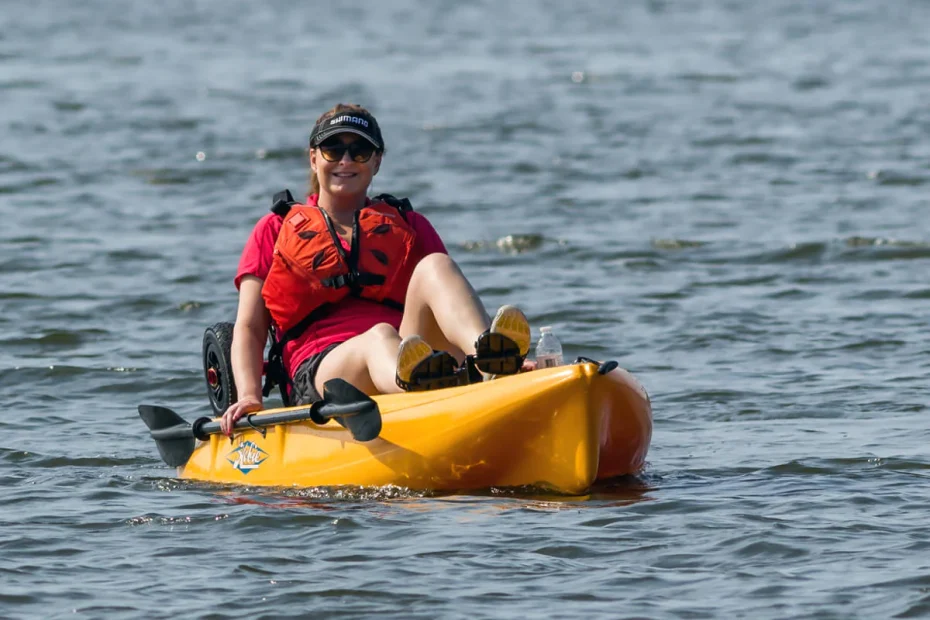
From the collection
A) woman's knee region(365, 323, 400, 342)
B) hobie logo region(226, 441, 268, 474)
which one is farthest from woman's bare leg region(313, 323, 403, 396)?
hobie logo region(226, 441, 268, 474)

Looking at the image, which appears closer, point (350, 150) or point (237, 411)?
point (237, 411)

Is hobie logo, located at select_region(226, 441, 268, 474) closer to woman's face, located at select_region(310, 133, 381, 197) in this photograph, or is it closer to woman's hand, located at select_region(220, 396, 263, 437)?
woman's hand, located at select_region(220, 396, 263, 437)

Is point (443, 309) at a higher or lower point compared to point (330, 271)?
lower

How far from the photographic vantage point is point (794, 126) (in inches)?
742

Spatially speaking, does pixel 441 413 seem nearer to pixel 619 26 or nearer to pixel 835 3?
pixel 619 26

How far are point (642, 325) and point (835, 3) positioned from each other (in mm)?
29498

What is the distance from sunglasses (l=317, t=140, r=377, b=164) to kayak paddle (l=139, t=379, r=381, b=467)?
1043mm

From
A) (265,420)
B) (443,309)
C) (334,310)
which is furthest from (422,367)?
(334,310)

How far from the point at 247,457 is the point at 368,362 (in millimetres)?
681

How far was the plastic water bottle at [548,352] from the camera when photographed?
5742 millimetres

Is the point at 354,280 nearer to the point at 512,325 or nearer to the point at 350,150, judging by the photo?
the point at 350,150

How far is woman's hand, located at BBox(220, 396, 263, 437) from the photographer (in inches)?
249

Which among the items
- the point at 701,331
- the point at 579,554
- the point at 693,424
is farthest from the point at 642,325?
the point at 579,554

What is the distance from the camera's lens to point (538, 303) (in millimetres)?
10742
